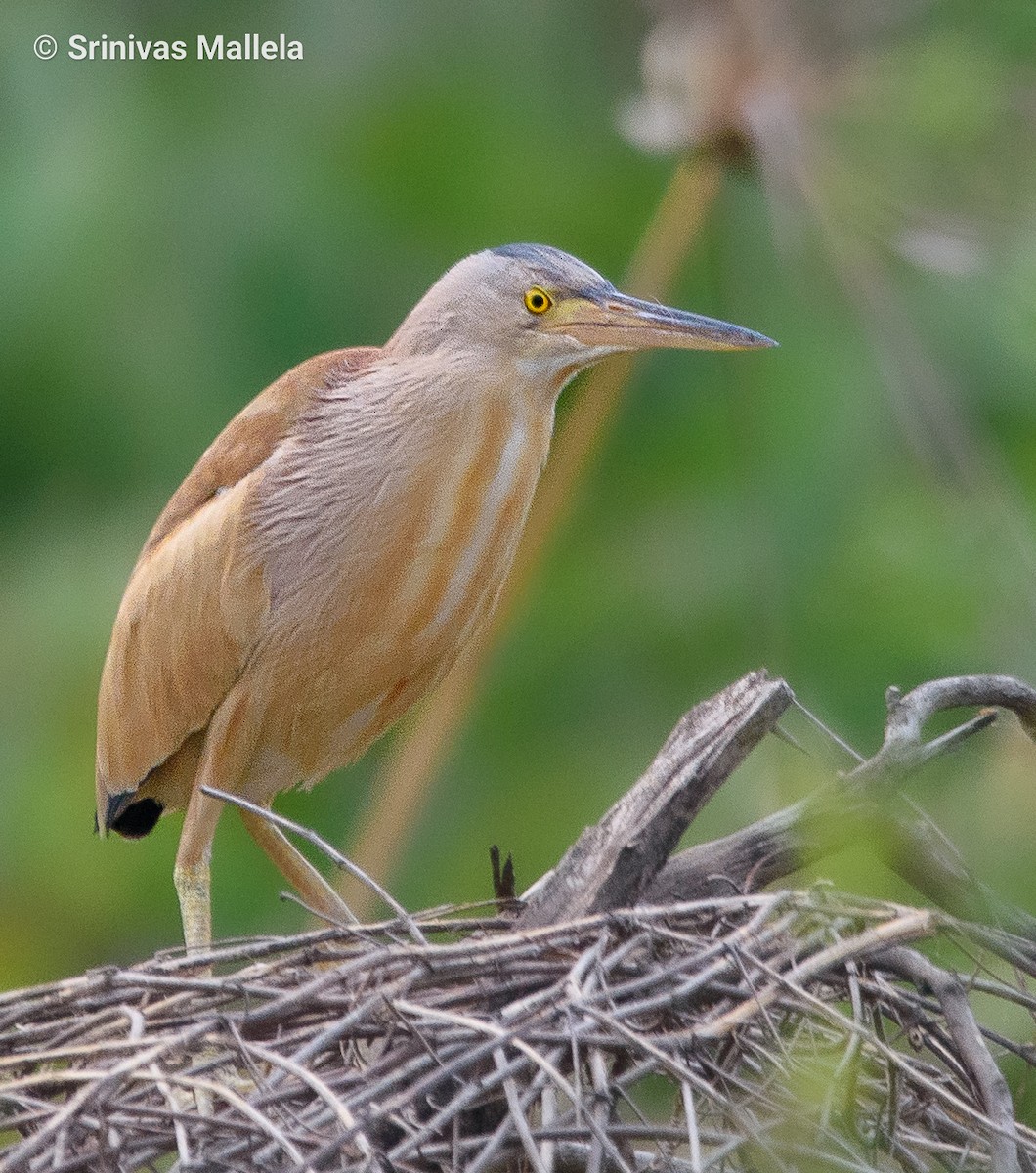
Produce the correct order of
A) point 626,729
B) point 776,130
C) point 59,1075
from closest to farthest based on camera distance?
point 59,1075, point 776,130, point 626,729

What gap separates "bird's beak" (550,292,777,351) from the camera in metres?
3.07

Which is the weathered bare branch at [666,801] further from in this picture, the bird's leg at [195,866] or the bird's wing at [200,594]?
the bird's leg at [195,866]

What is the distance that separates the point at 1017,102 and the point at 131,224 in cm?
405

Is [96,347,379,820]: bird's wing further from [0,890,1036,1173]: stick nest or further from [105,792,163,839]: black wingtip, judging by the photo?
[0,890,1036,1173]: stick nest

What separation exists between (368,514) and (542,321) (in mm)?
426

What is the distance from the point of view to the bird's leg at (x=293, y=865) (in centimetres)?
371

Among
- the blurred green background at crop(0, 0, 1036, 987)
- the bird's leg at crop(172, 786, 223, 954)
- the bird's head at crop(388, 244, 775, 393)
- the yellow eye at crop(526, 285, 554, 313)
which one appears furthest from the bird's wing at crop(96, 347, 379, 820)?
the blurred green background at crop(0, 0, 1036, 987)

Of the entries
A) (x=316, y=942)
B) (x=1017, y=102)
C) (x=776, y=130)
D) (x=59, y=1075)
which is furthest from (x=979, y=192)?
(x=59, y=1075)

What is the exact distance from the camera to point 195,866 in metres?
3.51

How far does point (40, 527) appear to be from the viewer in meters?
A: 5.35

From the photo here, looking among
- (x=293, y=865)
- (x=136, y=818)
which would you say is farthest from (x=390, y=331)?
(x=293, y=865)

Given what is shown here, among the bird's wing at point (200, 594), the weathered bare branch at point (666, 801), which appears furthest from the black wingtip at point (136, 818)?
the weathered bare branch at point (666, 801)

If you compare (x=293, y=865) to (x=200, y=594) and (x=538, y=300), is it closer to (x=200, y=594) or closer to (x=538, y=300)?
(x=200, y=594)

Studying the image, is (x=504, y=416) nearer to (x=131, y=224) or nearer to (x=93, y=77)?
(x=131, y=224)
